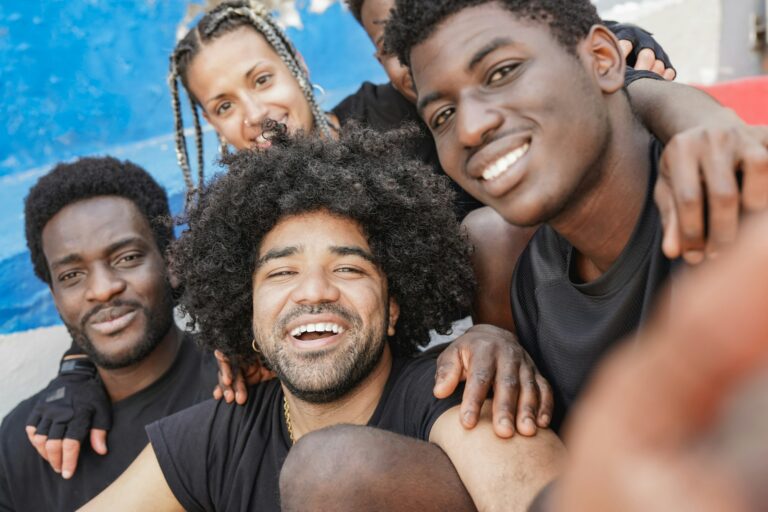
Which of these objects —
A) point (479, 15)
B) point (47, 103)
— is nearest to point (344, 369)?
point (479, 15)

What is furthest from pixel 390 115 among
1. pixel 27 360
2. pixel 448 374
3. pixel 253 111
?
pixel 27 360

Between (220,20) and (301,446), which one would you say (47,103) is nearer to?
(220,20)

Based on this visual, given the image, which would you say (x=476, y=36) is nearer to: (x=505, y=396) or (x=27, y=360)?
(x=505, y=396)

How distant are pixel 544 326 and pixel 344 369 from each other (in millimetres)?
584

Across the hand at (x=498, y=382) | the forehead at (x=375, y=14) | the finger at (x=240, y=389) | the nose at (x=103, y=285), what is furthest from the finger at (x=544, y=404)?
the nose at (x=103, y=285)

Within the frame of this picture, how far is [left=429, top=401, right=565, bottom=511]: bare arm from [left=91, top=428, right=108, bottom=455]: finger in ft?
5.27

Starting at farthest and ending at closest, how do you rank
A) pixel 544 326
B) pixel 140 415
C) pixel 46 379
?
pixel 46 379 < pixel 140 415 < pixel 544 326

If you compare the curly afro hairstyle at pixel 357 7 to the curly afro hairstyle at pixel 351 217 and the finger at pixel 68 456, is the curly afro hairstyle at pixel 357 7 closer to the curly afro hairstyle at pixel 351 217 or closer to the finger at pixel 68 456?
the curly afro hairstyle at pixel 351 217

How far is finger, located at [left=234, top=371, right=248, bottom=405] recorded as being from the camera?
8.42 ft

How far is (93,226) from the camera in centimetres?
330

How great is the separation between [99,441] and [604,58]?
7.34 ft

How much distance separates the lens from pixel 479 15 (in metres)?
2.04

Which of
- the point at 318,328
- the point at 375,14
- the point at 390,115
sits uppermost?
the point at 375,14

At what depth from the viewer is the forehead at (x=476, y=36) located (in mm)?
1996
